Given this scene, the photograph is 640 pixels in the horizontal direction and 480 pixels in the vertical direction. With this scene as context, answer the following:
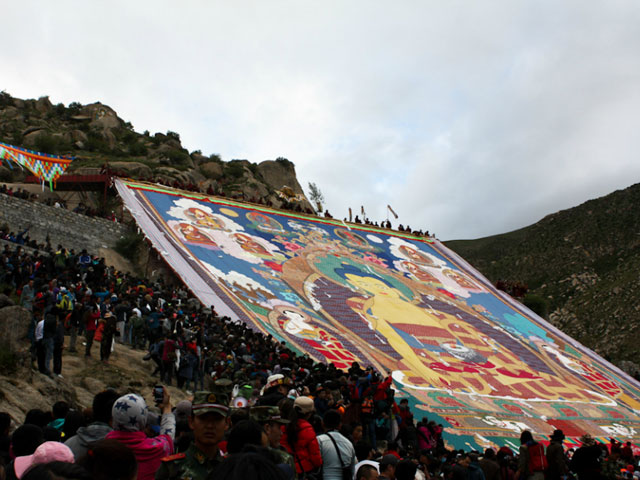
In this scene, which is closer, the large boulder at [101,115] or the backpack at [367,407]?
the backpack at [367,407]

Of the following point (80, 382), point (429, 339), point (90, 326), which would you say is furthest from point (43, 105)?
point (80, 382)

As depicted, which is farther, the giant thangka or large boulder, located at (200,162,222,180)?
large boulder, located at (200,162,222,180)

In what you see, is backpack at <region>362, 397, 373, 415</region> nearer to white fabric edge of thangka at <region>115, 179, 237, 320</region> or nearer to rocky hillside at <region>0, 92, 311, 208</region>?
white fabric edge of thangka at <region>115, 179, 237, 320</region>

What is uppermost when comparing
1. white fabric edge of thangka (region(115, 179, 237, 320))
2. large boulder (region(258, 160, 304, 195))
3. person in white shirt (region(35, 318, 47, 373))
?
large boulder (region(258, 160, 304, 195))

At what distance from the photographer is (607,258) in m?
48.2

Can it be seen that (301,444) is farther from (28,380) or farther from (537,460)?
(28,380)

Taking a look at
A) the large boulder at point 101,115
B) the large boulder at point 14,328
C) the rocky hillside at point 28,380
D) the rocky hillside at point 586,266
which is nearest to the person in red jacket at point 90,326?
the rocky hillside at point 28,380

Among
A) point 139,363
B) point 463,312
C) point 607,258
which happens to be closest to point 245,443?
point 139,363

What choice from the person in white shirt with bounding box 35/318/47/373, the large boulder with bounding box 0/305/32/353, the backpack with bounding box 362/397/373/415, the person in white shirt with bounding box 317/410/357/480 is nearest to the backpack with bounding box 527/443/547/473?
the backpack with bounding box 362/397/373/415

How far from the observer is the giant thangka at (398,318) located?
49.9 feet

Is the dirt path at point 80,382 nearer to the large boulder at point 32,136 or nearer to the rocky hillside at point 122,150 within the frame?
the rocky hillside at point 122,150

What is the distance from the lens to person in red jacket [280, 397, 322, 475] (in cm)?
418

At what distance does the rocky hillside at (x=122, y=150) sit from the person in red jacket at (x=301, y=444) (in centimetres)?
2999

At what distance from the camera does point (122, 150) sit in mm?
42094
